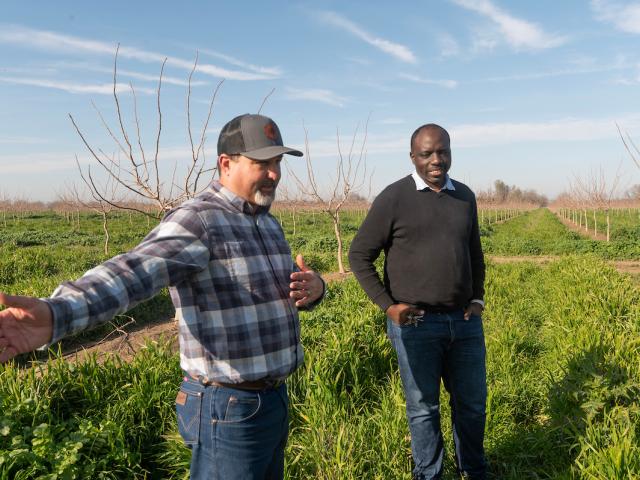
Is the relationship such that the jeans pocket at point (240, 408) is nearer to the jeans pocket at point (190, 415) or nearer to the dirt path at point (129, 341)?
the jeans pocket at point (190, 415)

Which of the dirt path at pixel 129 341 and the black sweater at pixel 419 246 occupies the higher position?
the black sweater at pixel 419 246

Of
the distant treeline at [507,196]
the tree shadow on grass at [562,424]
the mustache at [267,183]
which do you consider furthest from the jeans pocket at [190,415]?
the distant treeline at [507,196]

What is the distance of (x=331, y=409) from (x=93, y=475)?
1519 millimetres

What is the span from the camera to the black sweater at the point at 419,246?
7.87ft

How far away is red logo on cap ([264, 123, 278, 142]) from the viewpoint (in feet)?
5.20

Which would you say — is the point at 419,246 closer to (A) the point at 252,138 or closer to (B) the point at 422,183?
(B) the point at 422,183

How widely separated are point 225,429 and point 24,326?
0.70 m

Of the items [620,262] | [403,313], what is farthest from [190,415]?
[620,262]

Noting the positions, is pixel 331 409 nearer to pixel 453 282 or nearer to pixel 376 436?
pixel 376 436

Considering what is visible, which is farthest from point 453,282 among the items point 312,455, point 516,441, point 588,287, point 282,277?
point 588,287

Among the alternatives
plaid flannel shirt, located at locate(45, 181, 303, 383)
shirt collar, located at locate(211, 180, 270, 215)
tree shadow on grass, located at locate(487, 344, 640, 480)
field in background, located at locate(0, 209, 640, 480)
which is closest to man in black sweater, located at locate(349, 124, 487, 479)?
field in background, located at locate(0, 209, 640, 480)

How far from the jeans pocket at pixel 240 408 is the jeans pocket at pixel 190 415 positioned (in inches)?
3.4

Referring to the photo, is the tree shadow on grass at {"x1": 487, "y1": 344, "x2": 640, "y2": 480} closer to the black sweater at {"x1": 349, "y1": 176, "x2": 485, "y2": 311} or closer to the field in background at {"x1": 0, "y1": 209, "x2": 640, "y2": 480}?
the field in background at {"x1": 0, "y1": 209, "x2": 640, "y2": 480}

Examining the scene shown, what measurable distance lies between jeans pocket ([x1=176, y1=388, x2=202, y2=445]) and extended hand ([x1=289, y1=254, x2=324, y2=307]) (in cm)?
44
